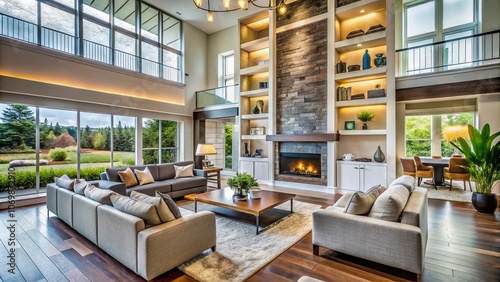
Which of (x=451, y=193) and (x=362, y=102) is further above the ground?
(x=362, y=102)

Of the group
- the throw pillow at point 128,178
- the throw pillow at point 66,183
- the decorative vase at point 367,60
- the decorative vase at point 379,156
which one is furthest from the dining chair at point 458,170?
the throw pillow at point 66,183

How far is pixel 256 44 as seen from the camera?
7684mm

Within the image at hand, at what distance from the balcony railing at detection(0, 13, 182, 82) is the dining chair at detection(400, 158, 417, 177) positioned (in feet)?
27.2

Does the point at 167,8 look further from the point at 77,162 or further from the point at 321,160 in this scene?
the point at 321,160

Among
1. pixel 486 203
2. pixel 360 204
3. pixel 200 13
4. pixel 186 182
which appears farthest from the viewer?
pixel 200 13

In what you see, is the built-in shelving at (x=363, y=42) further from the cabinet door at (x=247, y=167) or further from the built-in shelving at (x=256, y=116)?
the cabinet door at (x=247, y=167)

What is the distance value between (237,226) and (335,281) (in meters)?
1.75

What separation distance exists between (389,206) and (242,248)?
1781 mm

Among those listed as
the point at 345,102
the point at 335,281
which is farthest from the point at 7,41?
the point at 345,102

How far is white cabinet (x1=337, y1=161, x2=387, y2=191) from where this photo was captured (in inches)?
220

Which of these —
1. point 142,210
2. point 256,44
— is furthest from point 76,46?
point 142,210

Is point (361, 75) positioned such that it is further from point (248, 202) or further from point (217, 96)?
point (217, 96)

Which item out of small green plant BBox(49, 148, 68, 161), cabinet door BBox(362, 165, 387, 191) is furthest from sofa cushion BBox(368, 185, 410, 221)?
small green plant BBox(49, 148, 68, 161)

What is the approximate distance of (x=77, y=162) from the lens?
20.2 ft
